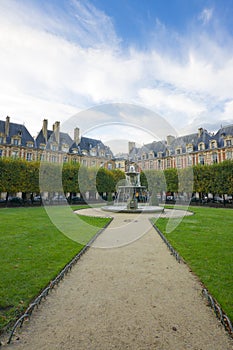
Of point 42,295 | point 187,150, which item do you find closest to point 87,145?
point 187,150

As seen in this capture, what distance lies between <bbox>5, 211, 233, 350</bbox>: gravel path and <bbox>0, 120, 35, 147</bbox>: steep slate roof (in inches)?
1626

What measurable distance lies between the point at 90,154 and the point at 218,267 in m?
48.3

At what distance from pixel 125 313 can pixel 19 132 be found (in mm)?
44902

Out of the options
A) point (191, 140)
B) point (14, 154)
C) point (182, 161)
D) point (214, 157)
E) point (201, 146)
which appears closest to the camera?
point (14, 154)

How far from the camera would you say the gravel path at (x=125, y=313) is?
106 inches

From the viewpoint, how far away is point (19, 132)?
42031mm

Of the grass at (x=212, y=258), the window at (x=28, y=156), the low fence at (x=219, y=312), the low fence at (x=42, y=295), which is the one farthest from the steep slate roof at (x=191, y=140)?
the low fence at (x=219, y=312)

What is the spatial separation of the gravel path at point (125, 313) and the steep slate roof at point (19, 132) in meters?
41.3

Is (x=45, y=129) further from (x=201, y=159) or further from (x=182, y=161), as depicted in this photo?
(x=201, y=159)

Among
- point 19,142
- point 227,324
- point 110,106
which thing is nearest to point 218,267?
point 227,324

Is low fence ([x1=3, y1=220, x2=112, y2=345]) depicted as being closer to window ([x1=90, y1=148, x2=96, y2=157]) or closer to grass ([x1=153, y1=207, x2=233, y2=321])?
grass ([x1=153, y1=207, x2=233, y2=321])

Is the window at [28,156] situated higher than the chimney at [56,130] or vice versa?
the chimney at [56,130]

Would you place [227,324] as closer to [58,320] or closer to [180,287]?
[180,287]

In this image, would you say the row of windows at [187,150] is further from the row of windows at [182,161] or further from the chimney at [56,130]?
the chimney at [56,130]
